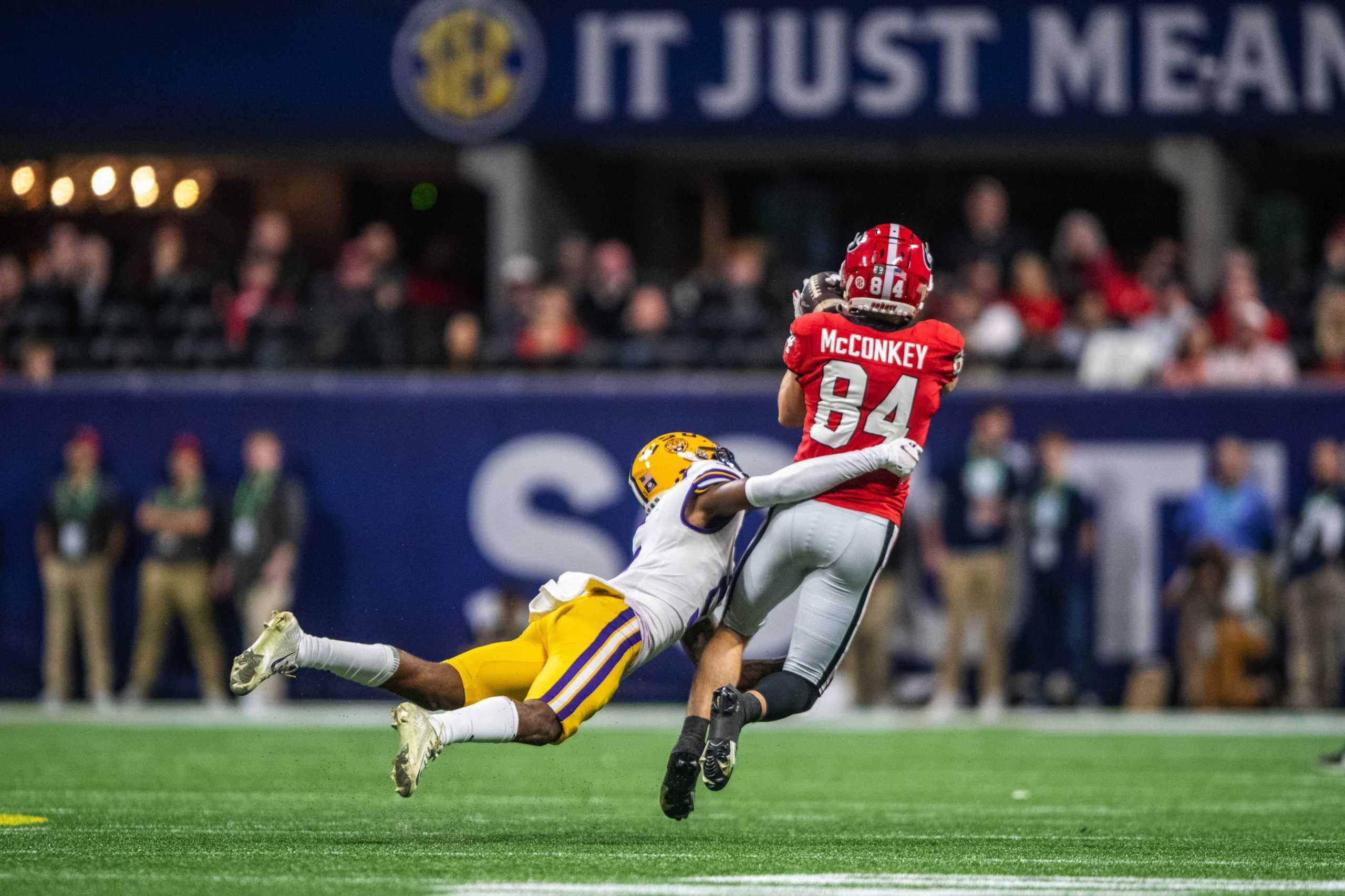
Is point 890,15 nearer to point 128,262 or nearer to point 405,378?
point 405,378

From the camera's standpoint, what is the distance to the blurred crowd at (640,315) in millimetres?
13961

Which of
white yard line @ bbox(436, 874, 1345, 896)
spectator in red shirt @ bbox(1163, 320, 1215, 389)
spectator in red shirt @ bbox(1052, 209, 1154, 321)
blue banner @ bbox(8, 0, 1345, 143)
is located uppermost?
blue banner @ bbox(8, 0, 1345, 143)

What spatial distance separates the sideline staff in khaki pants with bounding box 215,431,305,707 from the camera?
13.8m

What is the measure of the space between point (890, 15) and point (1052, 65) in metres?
1.31

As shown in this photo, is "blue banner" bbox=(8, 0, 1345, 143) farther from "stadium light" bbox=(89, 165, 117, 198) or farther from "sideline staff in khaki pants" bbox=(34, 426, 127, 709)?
"sideline staff in khaki pants" bbox=(34, 426, 127, 709)

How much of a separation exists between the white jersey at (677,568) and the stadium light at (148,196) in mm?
12461

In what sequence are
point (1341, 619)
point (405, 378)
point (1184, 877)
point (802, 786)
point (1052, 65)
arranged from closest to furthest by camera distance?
1. point (1184, 877)
2. point (802, 786)
3. point (1341, 619)
4. point (405, 378)
5. point (1052, 65)

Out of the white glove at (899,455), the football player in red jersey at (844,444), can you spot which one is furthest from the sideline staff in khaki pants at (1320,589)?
the white glove at (899,455)

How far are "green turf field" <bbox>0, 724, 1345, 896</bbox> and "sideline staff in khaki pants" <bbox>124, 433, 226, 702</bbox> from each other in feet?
6.32

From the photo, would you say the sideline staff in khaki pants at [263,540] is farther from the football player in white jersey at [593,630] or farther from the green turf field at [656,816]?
the football player in white jersey at [593,630]

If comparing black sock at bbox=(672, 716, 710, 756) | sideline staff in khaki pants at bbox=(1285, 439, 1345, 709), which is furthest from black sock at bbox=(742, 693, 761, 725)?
sideline staff in khaki pants at bbox=(1285, 439, 1345, 709)

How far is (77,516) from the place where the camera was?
13.8 m

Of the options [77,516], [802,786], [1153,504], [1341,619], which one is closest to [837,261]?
[1153,504]

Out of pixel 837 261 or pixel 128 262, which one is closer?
pixel 837 261
